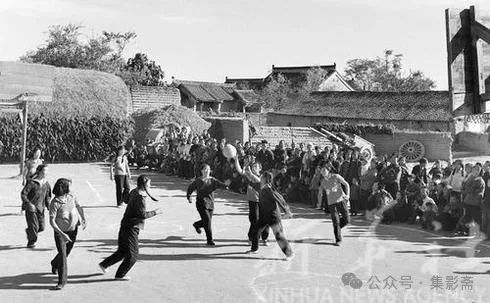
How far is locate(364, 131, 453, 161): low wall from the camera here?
37.6 metres

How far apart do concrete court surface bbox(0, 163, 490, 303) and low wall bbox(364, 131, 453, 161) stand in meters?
24.4

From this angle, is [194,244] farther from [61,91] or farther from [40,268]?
[61,91]

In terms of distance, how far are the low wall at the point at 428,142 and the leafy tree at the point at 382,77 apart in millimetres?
42123

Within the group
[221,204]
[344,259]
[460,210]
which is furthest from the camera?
[221,204]

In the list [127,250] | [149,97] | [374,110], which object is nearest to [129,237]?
[127,250]

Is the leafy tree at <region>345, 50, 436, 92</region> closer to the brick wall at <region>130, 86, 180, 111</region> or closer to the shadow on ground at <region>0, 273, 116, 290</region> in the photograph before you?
the brick wall at <region>130, 86, 180, 111</region>

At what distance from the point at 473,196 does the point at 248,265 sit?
572 centimetres

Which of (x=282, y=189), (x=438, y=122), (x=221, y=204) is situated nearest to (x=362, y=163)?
(x=282, y=189)

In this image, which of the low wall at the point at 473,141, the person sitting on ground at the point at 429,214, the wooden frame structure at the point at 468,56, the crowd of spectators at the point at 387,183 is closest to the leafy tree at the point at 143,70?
the low wall at the point at 473,141

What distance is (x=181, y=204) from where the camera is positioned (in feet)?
56.1

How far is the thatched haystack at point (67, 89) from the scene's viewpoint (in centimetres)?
2694

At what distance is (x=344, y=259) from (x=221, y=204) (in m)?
Answer: 6.91

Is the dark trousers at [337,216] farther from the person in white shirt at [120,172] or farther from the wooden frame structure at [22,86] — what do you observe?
the wooden frame structure at [22,86]

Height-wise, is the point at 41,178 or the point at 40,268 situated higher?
the point at 41,178
